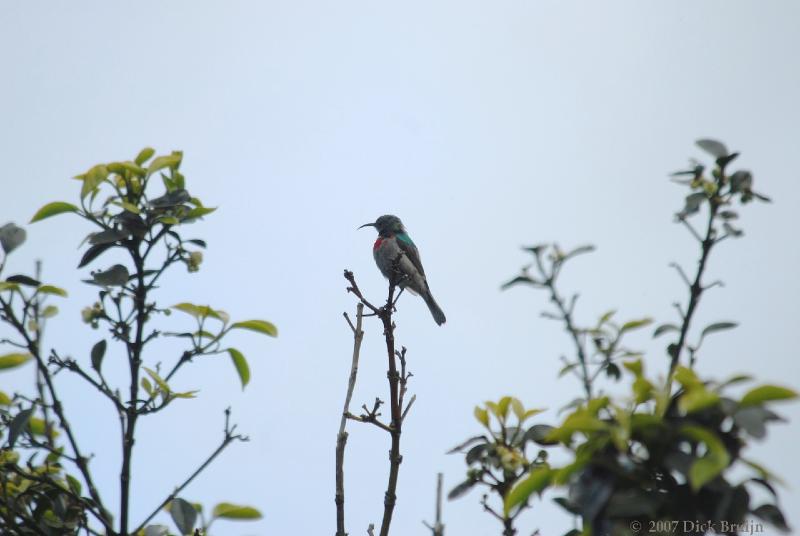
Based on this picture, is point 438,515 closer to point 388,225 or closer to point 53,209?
point 53,209

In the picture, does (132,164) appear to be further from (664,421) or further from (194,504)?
(664,421)

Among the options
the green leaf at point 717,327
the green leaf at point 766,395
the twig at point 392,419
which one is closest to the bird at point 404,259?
the twig at point 392,419

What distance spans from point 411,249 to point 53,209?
305 inches

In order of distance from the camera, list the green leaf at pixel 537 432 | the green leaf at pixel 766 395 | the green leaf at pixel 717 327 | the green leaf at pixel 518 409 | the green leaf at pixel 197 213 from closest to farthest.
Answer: the green leaf at pixel 766 395 → the green leaf at pixel 717 327 → the green leaf at pixel 537 432 → the green leaf at pixel 518 409 → the green leaf at pixel 197 213

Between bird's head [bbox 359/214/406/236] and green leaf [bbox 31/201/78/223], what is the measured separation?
26.1 ft

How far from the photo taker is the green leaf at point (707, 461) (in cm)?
162

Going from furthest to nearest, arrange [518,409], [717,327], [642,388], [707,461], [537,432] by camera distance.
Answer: [518,409] < [537,432] < [717,327] < [642,388] < [707,461]

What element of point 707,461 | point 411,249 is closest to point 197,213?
point 707,461

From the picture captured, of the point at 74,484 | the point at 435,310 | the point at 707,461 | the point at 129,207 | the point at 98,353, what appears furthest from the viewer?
the point at 435,310

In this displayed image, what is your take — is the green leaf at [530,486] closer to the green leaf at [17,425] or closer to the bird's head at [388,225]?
the green leaf at [17,425]

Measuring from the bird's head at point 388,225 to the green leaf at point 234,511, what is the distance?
7.93 meters

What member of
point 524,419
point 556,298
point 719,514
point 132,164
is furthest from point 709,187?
point 132,164

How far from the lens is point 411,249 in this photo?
10.8 meters

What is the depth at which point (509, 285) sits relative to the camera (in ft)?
8.41
